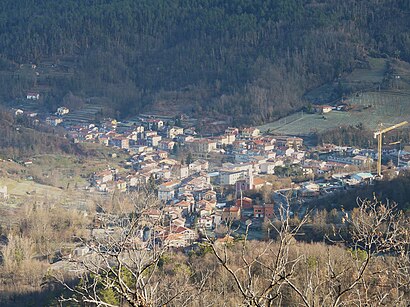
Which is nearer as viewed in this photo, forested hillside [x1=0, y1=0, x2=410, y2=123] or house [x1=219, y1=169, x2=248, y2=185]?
house [x1=219, y1=169, x2=248, y2=185]

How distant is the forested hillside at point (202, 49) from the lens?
29016 mm

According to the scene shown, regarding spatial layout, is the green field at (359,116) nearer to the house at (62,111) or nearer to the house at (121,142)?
the house at (121,142)

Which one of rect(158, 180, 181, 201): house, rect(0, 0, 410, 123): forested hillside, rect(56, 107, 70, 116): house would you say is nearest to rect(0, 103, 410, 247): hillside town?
rect(158, 180, 181, 201): house

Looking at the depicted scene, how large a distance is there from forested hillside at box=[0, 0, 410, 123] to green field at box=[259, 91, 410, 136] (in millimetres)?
1198

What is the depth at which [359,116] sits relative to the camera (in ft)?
79.7

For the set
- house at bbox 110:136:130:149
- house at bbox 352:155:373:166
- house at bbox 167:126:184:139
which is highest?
house at bbox 352:155:373:166

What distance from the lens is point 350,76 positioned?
28.1m

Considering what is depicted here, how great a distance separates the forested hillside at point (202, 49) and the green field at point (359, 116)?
120cm

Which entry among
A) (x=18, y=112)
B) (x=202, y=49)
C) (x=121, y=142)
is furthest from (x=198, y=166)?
(x=202, y=49)

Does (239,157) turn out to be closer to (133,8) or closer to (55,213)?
(55,213)

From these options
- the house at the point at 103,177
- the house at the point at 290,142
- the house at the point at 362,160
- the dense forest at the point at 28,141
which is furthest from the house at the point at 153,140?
the house at the point at 362,160

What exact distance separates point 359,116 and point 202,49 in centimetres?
1101

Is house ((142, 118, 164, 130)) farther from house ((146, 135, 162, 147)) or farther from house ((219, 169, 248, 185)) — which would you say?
house ((219, 169, 248, 185))

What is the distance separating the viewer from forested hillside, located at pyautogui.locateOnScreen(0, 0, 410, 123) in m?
29.0
